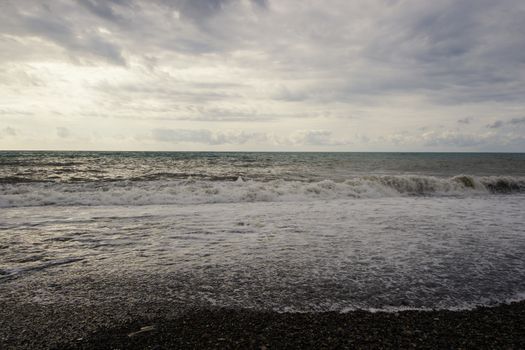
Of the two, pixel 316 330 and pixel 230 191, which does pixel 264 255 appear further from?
pixel 230 191

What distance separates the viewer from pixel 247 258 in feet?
22.0

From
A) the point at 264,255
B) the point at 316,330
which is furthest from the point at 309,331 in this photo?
the point at 264,255

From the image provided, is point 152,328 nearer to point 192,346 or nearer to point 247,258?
point 192,346

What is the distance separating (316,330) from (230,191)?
13445 mm

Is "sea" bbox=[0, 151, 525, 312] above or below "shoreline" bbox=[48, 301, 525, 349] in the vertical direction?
below

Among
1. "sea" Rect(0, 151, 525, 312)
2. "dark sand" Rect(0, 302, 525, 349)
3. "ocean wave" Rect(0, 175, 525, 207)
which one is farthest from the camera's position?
"ocean wave" Rect(0, 175, 525, 207)

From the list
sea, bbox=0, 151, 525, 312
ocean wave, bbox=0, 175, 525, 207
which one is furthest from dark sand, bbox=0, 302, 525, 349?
ocean wave, bbox=0, 175, 525, 207

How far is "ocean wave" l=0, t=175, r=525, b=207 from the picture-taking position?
586 inches

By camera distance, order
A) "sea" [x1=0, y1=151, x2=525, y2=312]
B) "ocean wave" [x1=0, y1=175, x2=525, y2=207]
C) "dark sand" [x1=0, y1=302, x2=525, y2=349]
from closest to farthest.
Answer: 1. "dark sand" [x1=0, y1=302, x2=525, y2=349]
2. "sea" [x1=0, y1=151, x2=525, y2=312]
3. "ocean wave" [x1=0, y1=175, x2=525, y2=207]

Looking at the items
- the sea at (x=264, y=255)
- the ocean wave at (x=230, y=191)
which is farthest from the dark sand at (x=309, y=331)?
the ocean wave at (x=230, y=191)

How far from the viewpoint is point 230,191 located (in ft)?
56.1

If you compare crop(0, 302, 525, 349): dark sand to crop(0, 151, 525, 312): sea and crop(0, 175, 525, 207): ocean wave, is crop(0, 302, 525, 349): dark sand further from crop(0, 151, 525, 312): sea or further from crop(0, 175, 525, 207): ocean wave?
crop(0, 175, 525, 207): ocean wave

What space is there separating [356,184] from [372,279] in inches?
617

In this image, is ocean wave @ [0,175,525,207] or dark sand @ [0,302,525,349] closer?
dark sand @ [0,302,525,349]
